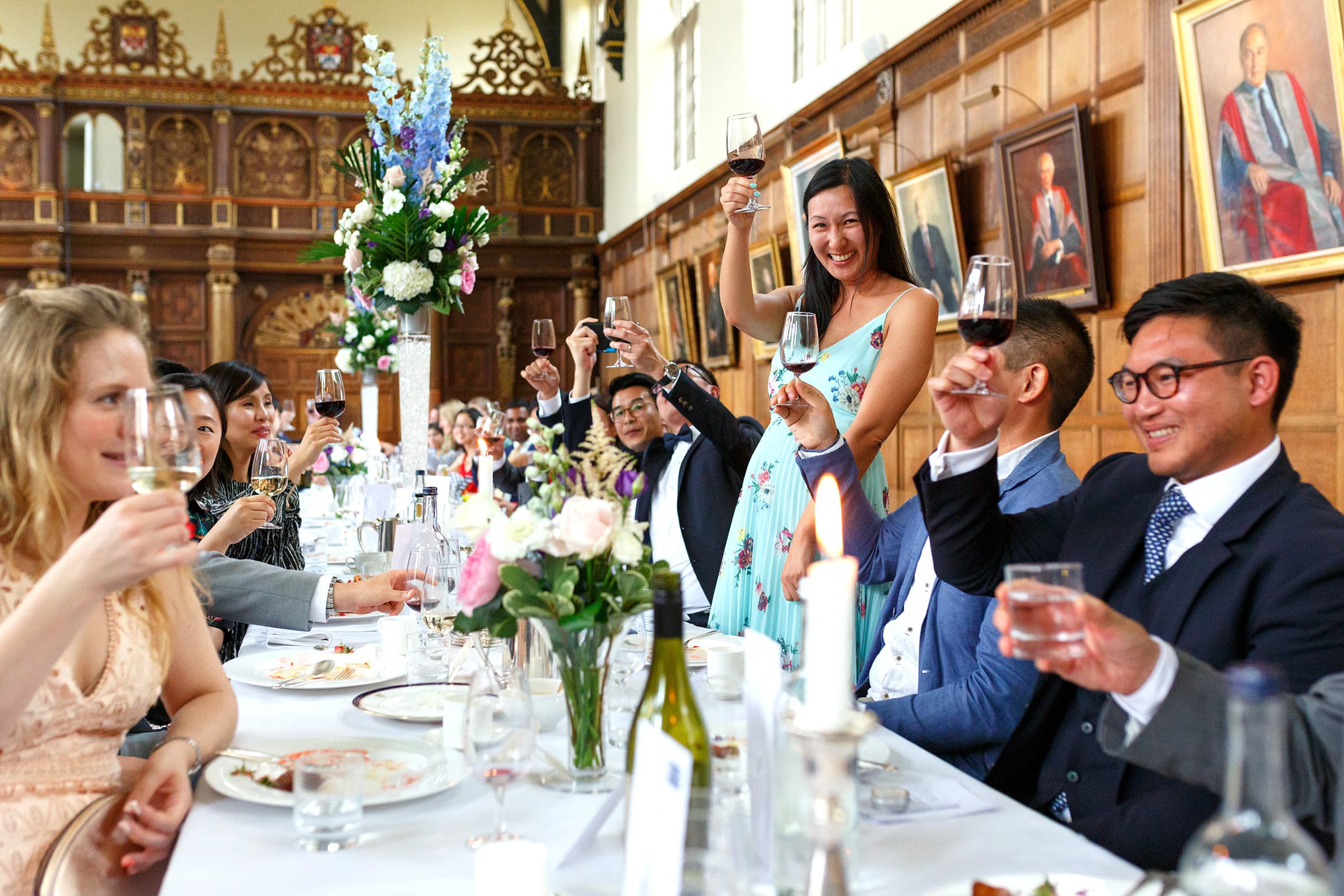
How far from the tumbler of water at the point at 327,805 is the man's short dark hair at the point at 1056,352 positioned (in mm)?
1599

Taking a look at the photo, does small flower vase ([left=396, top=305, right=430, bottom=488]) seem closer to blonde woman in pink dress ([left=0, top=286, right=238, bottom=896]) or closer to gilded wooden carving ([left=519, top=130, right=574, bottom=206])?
blonde woman in pink dress ([left=0, top=286, right=238, bottom=896])

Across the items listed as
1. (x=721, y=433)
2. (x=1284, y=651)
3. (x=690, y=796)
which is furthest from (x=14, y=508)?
(x=721, y=433)

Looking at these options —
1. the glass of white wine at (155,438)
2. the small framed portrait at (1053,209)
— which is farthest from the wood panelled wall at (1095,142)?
the glass of white wine at (155,438)

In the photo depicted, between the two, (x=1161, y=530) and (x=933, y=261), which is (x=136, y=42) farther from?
(x=1161, y=530)

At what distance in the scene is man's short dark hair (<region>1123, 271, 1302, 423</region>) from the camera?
158cm

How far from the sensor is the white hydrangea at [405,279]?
4.30 meters

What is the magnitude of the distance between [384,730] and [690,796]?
97 cm

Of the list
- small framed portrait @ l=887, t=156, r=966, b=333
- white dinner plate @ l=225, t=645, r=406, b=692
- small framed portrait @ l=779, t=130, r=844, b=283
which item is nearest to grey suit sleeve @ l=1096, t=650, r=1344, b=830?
white dinner plate @ l=225, t=645, r=406, b=692

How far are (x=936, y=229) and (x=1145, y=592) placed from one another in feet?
14.5

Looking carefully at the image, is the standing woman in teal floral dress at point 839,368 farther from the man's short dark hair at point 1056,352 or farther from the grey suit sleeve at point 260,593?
the grey suit sleeve at point 260,593

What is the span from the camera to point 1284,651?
4.56 feet

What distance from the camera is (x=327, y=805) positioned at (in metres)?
1.28

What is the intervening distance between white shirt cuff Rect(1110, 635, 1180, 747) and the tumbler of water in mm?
891

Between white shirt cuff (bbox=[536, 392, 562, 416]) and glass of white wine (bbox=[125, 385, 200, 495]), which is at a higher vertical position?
white shirt cuff (bbox=[536, 392, 562, 416])
